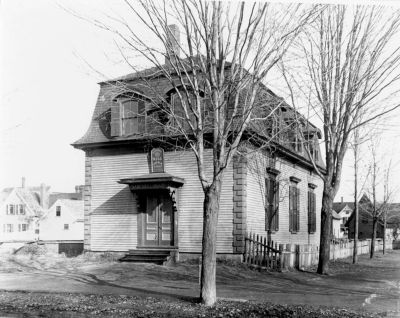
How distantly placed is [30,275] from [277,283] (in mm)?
7818

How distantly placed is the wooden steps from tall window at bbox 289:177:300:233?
26.4 feet

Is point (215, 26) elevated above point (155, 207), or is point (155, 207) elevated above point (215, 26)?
point (215, 26)

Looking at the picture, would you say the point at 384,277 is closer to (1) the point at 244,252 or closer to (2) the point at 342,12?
(1) the point at 244,252

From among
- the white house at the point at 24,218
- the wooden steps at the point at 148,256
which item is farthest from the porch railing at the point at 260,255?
the white house at the point at 24,218

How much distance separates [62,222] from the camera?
63750mm

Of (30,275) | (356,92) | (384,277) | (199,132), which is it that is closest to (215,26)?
(199,132)

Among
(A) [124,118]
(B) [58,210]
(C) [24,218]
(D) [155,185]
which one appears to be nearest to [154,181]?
(D) [155,185]

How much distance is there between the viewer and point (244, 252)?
18.2 m

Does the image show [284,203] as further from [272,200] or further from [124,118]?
[124,118]

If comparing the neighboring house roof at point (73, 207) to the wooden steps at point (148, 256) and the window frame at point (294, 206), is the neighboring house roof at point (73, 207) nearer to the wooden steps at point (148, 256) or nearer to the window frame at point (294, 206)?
the window frame at point (294, 206)

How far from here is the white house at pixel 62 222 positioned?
63.2 m

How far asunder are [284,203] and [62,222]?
46.1 meters

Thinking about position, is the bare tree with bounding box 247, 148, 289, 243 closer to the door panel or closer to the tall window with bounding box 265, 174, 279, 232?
→ the tall window with bounding box 265, 174, 279, 232

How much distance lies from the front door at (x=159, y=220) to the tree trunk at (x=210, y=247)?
945cm
